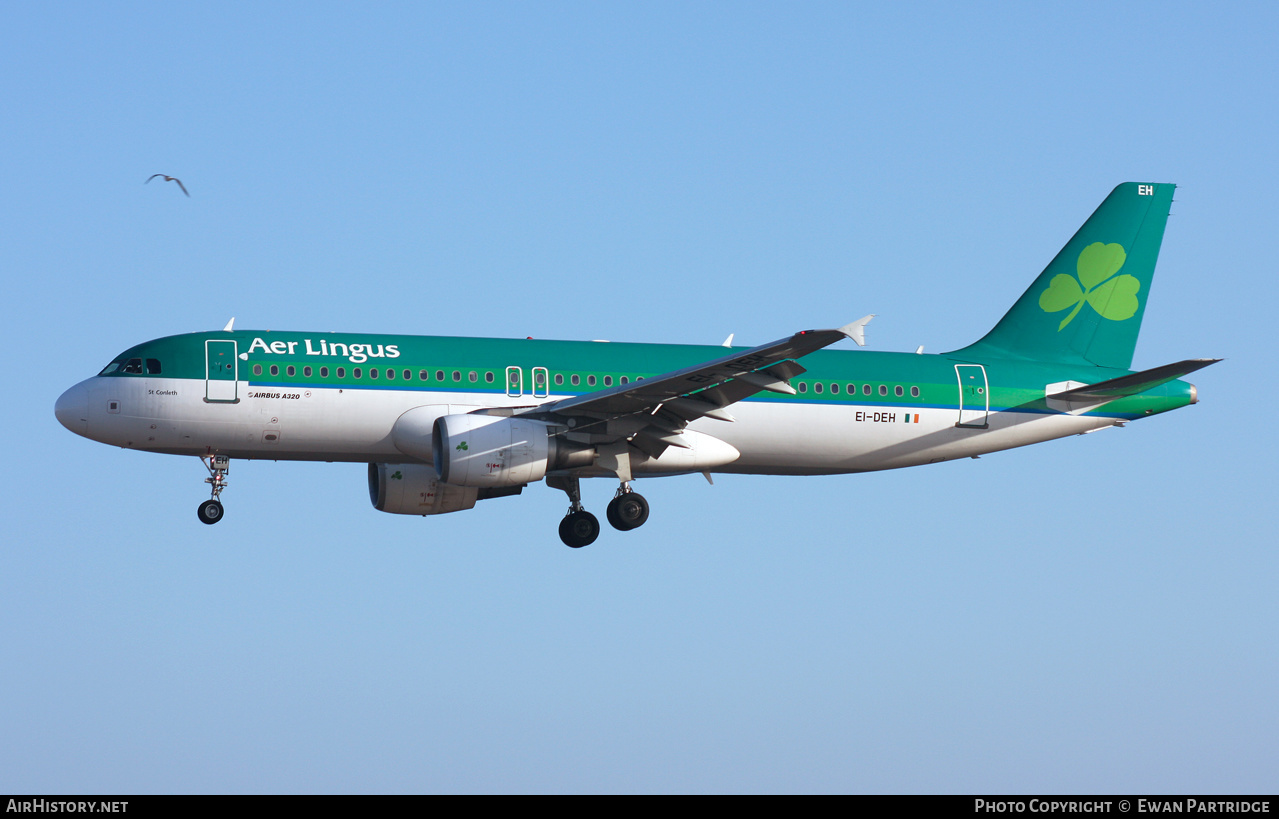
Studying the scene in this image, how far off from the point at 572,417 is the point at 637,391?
2.04 meters

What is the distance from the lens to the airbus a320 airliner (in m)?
35.9

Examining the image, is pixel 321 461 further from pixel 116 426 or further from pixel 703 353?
pixel 703 353

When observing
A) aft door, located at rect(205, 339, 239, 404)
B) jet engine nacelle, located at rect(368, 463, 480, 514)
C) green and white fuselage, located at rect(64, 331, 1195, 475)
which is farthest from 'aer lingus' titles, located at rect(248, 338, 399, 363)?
jet engine nacelle, located at rect(368, 463, 480, 514)

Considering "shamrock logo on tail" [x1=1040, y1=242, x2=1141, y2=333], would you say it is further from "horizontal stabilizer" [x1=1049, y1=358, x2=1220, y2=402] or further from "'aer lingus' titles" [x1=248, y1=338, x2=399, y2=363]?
"'aer lingus' titles" [x1=248, y1=338, x2=399, y2=363]

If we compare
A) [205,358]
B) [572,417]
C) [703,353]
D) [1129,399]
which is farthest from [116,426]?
[1129,399]

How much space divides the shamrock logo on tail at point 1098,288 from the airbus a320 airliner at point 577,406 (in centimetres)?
116

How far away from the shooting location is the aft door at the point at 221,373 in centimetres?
3612

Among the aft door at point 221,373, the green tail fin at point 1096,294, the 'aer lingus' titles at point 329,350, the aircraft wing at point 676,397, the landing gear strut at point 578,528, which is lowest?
the landing gear strut at point 578,528

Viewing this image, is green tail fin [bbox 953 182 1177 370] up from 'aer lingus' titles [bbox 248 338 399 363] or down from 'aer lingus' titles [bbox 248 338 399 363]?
up

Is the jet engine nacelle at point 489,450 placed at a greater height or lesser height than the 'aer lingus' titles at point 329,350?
lesser

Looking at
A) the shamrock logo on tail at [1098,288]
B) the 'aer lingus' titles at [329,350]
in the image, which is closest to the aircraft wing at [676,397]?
the 'aer lingus' titles at [329,350]

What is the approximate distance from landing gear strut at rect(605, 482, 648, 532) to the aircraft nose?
39.7 ft

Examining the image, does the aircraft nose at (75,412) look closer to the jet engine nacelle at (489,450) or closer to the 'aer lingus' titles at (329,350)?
the 'aer lingus' titles at (329,350)
